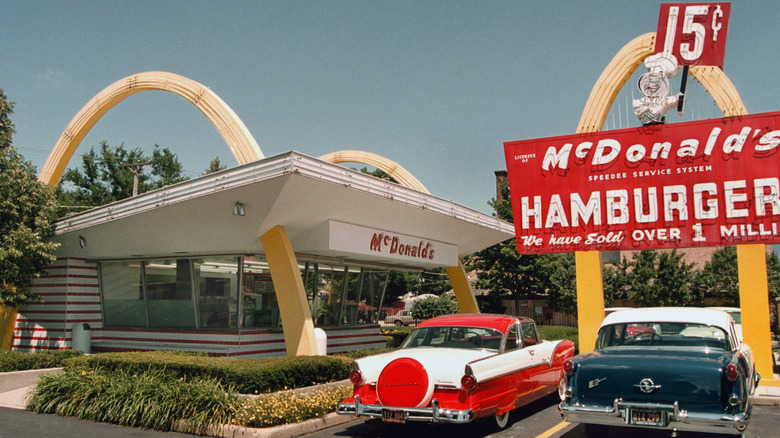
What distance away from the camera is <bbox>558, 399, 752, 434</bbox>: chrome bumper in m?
6.68

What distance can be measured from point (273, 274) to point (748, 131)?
11.3 metres

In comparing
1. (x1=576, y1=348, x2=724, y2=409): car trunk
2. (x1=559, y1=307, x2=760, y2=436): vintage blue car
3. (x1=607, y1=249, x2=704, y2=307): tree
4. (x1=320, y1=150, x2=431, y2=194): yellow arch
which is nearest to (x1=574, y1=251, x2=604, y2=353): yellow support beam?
(x1=559, y1=307, x2=760, y2=436): vintage blue car

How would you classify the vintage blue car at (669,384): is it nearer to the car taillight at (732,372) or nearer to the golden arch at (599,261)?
the car taillight at (732,372)

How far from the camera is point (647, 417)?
277 inches

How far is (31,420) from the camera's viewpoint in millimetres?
10180

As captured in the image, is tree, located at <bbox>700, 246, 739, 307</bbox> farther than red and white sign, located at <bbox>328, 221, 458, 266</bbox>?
Yes

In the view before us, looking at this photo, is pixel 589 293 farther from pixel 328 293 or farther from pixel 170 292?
pixel 170 292

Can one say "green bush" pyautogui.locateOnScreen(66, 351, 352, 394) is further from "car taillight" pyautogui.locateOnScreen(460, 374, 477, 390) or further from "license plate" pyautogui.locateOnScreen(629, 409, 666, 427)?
"license plate" pyautogui.locateOnScreen(629, 409, 666, 427)

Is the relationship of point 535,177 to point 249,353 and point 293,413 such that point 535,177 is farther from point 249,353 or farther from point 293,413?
point 249,353

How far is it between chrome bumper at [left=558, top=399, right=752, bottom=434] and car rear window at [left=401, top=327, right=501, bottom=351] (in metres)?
2.05

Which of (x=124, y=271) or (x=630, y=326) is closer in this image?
(x=630, y=326)

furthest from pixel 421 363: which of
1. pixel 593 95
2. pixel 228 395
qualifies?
pixel 593 95

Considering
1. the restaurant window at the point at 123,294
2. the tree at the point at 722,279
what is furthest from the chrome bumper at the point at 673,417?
the tree at the point at 722,279

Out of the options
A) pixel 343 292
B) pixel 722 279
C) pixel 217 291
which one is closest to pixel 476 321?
pixel 217 291
